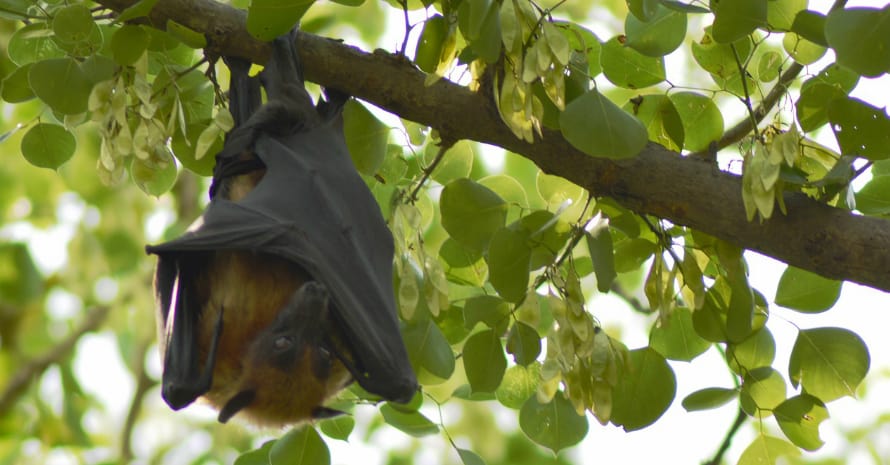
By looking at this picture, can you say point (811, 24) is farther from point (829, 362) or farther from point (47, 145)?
point (47, 145)

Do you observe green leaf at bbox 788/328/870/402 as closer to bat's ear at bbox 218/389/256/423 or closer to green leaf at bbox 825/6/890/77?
green leaf at bbox 825/6/890/77

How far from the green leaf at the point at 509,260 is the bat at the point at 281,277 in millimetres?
534

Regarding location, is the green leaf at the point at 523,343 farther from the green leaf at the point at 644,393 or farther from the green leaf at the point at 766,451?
the green leaf at the point at 766,451

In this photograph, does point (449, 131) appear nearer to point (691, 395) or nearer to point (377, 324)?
point (377, 324)

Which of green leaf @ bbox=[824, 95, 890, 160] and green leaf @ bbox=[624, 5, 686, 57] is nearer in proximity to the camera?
green leaf @ bbox=[824, 95, 890, 160]

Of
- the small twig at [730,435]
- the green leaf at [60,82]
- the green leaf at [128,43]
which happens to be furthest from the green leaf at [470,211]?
the small twig at [730,435]

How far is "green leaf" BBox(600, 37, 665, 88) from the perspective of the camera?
12.6 feet

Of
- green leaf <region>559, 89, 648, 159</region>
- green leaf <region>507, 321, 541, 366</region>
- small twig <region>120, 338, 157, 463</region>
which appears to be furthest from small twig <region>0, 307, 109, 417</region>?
green leaf <region>559, 89, 648, 159</region>

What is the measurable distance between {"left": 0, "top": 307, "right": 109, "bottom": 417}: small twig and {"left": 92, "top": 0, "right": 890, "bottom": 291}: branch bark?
8258 mm

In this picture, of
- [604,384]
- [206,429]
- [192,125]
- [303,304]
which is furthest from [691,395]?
[206,429]

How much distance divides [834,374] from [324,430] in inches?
82.3

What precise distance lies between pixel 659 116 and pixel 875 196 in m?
0.87

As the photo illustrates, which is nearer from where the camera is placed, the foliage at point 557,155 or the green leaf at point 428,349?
the foliage at point 557,155

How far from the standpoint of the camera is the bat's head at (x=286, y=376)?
409 centimetres
